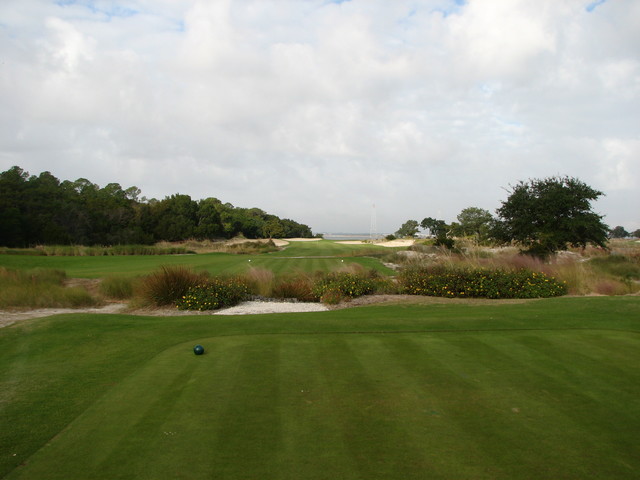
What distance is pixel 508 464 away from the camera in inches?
134

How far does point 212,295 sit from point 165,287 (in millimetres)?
1551

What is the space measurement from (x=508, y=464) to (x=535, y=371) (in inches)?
101

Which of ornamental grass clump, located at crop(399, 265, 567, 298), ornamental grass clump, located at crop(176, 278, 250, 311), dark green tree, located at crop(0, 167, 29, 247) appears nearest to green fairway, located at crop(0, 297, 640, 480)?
ornamental grass clump, located at crop(176, 278, 250, 311)

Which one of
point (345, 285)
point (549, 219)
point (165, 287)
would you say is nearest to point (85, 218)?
point (165, 287)

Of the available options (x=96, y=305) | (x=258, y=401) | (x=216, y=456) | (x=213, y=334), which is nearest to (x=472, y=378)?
(x=258, y=401)

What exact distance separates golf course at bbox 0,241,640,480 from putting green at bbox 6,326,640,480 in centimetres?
2

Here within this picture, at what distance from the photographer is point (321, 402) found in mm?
4617

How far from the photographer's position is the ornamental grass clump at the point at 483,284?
14672 mm

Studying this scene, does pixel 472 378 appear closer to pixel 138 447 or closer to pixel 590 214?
pixel 138 447

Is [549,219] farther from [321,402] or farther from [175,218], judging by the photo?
[175,218]

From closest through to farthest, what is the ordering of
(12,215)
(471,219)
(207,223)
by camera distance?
(12,215)
(471,219)
(207,223)

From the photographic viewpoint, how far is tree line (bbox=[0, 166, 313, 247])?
44.4 metres

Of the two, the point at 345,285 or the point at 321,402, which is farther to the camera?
the point at 345,285

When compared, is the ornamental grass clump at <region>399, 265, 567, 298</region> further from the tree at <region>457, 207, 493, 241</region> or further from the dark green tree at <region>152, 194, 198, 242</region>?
the dark green tree at <region>152, 194, 198, 242</region>
